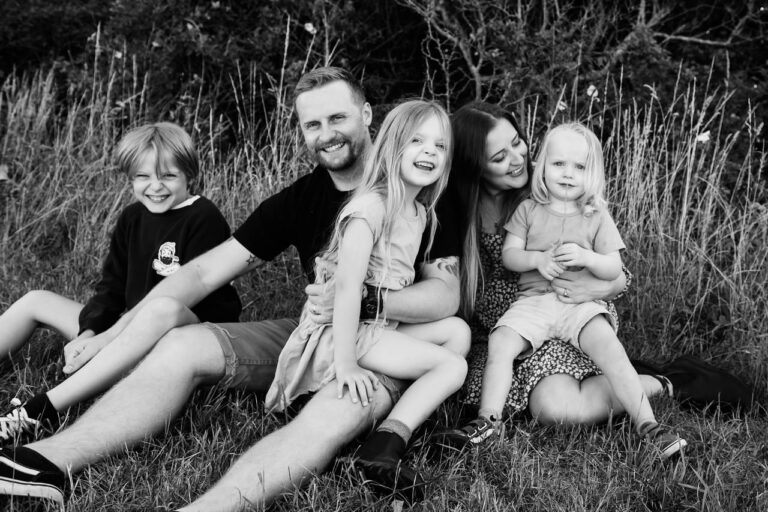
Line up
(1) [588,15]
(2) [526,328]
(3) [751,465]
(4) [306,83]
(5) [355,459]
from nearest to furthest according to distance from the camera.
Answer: (5) [355,459]
(3) [751,465]
(2) [526,328]
(4) [306,83]
(1) [588,15]

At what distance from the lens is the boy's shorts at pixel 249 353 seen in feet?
9.28

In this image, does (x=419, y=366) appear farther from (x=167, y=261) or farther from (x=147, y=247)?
(x=147, y=247)

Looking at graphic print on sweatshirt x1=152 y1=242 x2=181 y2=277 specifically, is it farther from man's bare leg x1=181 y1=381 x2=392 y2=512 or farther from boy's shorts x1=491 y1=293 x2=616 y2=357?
boy's shorts x1=491 y1=293 x2=616 y2=357

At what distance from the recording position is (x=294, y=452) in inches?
92.6

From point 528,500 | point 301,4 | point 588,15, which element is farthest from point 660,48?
point 528,500

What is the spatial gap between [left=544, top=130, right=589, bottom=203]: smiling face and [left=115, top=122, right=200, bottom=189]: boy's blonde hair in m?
1.40

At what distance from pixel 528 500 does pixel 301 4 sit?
Answer: 4515mm

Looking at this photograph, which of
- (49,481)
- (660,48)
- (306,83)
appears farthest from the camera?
(660,48)

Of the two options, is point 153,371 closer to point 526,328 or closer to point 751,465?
point 526,328

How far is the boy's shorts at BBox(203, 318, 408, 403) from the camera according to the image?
2828 millimetres

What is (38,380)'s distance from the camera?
315cm

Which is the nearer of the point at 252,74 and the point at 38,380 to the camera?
the point at 38,380

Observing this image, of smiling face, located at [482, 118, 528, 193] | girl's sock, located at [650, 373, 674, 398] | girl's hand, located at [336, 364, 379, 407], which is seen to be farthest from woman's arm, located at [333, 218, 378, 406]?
girl's sock, located at [650, 373, 674, 398]

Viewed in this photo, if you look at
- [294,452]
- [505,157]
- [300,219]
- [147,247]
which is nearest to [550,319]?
[505,157]
